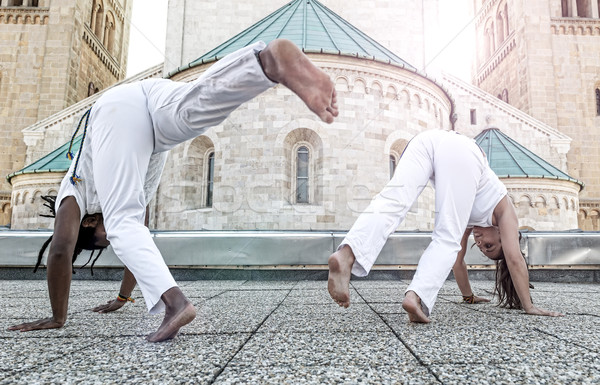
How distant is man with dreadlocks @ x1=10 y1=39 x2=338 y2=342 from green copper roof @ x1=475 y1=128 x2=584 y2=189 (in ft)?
48.2

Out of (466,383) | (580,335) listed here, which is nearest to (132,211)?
(466,383)

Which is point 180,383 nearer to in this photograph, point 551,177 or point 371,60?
point 371,60

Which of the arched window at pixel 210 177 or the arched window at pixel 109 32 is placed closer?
the arched window at pixel 210 177

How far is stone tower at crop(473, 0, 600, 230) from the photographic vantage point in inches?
823

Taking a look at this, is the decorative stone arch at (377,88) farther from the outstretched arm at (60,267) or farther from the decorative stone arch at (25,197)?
the decorative stone arch at (25,197)

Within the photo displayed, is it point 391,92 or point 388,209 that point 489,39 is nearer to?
point 391,92

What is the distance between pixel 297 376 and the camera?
1.42 meters

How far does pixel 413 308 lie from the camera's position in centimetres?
238

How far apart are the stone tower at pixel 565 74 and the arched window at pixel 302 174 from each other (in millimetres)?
16092

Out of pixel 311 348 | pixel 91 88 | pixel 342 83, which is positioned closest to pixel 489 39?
pixel 342 83

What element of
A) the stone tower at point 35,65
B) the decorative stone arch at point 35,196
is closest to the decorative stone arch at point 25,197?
the decorative stone arch at point 35,196

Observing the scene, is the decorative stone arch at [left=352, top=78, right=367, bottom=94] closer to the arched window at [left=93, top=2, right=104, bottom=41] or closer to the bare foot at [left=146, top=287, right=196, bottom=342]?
the bare foot at [left=146, top=287, right=196, bottom=342]

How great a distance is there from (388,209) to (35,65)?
81.5ft

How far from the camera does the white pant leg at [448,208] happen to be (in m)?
2.54
